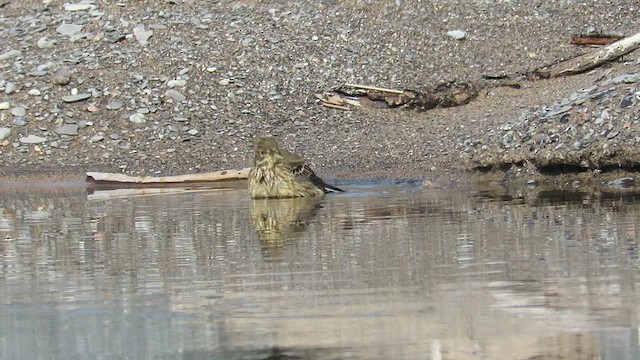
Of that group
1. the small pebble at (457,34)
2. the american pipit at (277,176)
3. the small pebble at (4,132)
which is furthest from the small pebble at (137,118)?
the small pebble at (457,34)

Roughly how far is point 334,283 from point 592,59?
31.8ft

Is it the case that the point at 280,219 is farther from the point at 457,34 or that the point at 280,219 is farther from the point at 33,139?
the point at 457,34

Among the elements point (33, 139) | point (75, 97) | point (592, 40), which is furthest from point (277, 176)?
point (592, 40)

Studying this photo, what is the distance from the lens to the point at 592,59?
1548cm

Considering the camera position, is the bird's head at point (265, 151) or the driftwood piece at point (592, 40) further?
the driftwood piece at point (592, 40)

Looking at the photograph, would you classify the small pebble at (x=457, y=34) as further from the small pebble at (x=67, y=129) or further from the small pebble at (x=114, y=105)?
the small pebble at (x=67, y=129)

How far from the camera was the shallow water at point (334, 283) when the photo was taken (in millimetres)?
5332

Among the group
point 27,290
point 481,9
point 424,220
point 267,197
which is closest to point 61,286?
point 27,290

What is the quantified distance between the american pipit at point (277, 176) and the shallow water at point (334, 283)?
1.19 m

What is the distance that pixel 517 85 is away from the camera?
16.0m

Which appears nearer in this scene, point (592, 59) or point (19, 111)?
point (592, 59)

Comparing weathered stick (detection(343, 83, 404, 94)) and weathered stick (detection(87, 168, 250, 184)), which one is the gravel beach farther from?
weathered stick (detection(87, 168, 250, 184))

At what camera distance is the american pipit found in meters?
11.8

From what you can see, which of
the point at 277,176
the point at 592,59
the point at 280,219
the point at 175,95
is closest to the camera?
the point at 280,219
